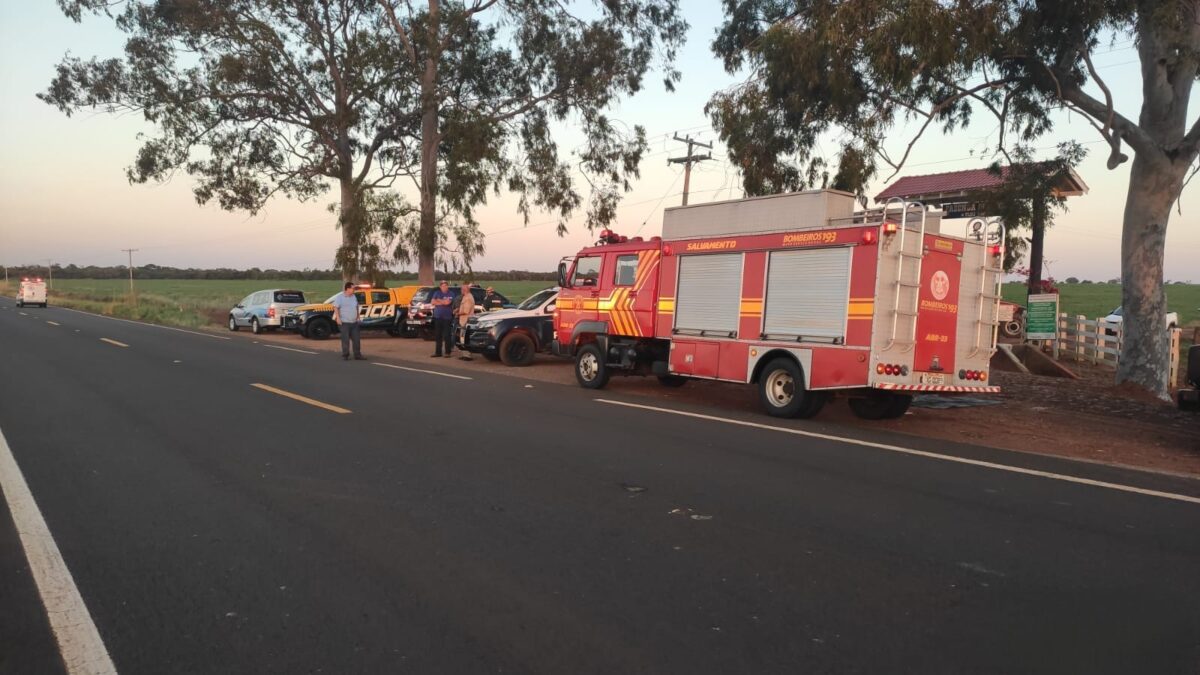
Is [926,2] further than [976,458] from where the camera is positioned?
Yes

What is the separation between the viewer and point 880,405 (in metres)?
11.6

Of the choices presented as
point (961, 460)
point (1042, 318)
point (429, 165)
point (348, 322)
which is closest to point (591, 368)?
point (961, 460)

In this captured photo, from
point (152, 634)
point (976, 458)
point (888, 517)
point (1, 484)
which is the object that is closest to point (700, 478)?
point (888, 517)

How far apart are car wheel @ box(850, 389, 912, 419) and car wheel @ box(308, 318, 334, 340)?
21568mm

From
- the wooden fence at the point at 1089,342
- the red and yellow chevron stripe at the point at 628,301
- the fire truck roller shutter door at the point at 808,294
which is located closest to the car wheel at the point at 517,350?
the red and yellow chevron stripe at the point at 628,301

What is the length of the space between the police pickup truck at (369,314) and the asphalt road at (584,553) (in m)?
19.1

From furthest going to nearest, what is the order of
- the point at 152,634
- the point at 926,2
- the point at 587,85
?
1. the point at 587,85
2. the point at 926,2
3. the point at 152,634

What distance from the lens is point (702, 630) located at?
4.00 m

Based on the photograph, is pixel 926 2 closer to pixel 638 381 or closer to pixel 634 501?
pixel 638 381

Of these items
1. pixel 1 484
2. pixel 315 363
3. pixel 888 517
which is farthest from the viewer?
pixel 315 363

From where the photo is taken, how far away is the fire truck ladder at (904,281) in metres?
10.2

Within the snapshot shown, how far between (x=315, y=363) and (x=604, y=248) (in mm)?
7009

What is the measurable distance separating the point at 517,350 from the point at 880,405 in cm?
950

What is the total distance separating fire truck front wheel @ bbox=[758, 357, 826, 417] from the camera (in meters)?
11.0
